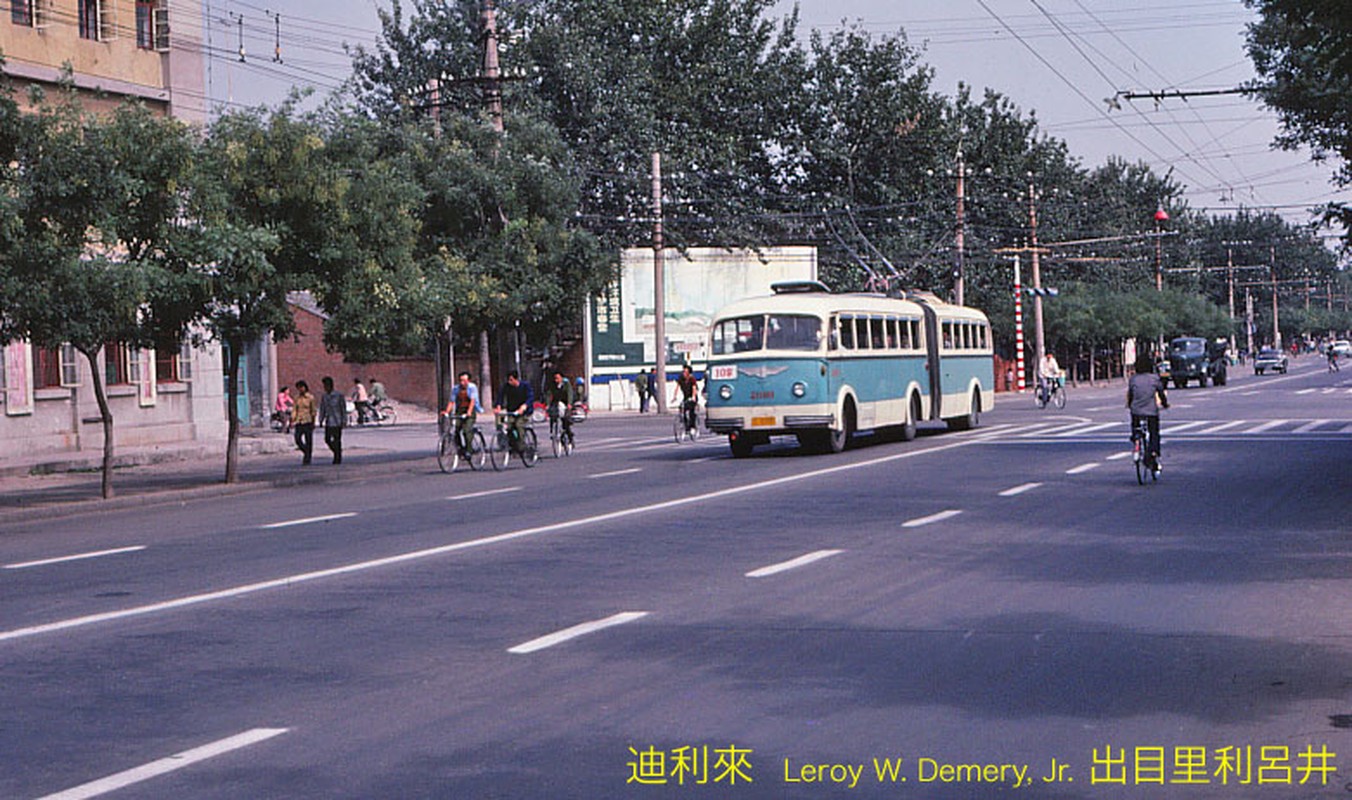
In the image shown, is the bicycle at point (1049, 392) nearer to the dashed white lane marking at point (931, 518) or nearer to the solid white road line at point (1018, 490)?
the solid white road line at point (1018, 490)

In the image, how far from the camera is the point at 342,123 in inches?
1173

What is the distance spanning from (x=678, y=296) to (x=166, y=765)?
6371 cm

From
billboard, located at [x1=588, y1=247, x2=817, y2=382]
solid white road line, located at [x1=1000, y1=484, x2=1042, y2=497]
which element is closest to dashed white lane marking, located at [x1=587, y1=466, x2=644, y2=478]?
solid white road line, located at [x1=1000, y1=484, x2=1042, y2=497]

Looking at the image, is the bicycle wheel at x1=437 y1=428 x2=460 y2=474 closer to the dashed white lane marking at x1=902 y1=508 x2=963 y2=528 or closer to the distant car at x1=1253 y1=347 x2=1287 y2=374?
the dashed white lane marking at x1=902 y1=508 x2=963 y2=528

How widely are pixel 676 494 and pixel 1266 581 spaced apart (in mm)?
10929

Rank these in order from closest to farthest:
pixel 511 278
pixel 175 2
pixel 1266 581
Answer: pixel 1266 581 < pixel 175 2 < pixel 511 278

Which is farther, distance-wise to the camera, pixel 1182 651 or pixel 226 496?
pixel 226 496

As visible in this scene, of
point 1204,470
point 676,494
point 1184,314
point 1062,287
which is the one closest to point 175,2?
point 676,494

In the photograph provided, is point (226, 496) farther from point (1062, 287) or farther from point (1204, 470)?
point (1062, 287)

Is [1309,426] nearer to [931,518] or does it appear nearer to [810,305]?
[810,305]

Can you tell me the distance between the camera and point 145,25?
38.9 m

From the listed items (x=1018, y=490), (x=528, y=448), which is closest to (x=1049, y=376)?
(x=528, y=448)

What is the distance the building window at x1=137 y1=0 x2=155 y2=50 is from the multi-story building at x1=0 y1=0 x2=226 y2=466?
0.02m

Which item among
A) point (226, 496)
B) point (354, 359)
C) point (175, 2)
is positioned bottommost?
point (226, 496)
